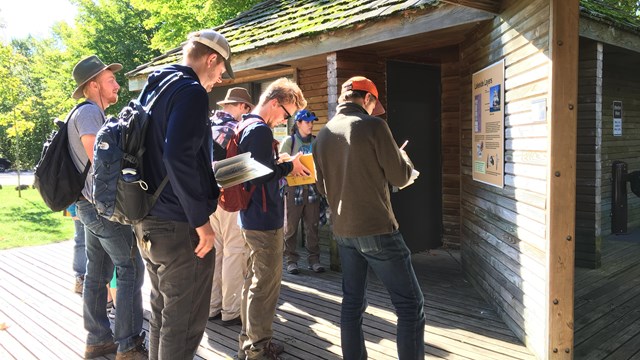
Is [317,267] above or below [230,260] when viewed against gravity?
below

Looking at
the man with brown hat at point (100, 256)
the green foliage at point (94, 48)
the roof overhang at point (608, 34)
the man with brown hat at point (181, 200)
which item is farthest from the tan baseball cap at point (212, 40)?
the green foliage at point (94, 48)

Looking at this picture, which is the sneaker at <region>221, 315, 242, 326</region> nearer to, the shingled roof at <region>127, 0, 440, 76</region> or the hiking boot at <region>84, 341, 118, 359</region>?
the hiking boot at <region>84, 341, 118, 359</region>

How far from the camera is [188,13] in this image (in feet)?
53.5

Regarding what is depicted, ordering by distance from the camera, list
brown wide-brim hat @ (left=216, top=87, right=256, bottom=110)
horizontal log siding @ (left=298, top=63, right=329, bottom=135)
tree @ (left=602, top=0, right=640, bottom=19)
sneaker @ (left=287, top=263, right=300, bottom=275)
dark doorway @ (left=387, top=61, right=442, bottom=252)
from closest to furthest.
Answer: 1. brown wide-brim hat @ (left=216, top=87, right=256, bottom=110)
2. sneaker @ (left=287, top=263, right=300, bottom=275)
3. dark doorway @ (left=387, top=61, right=442, bottom=252)
4. horizontal log siding @ (left=298, top=63, right=329, bottom=135)
5. tree @ (left=602, top=0, right=640, bottom=19)

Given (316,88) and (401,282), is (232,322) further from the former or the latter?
(316,88)

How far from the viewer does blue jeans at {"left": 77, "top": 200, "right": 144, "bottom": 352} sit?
350 centimetres

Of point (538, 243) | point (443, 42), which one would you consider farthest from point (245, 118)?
point (443, 42)

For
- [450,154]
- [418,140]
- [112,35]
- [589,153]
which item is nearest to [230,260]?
[418,140]

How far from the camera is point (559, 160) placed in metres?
3.25

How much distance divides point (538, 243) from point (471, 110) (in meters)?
2.19

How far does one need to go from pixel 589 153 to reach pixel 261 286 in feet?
17.0

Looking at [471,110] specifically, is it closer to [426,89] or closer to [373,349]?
[426,89]

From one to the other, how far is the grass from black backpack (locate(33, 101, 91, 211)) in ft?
19.4

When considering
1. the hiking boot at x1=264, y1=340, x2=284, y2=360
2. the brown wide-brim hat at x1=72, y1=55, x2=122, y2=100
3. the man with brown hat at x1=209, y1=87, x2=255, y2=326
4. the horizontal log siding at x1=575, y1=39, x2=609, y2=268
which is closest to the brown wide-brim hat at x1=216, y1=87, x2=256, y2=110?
the man with brown hat at x1=209, y1=87, x2=255, y2=326
